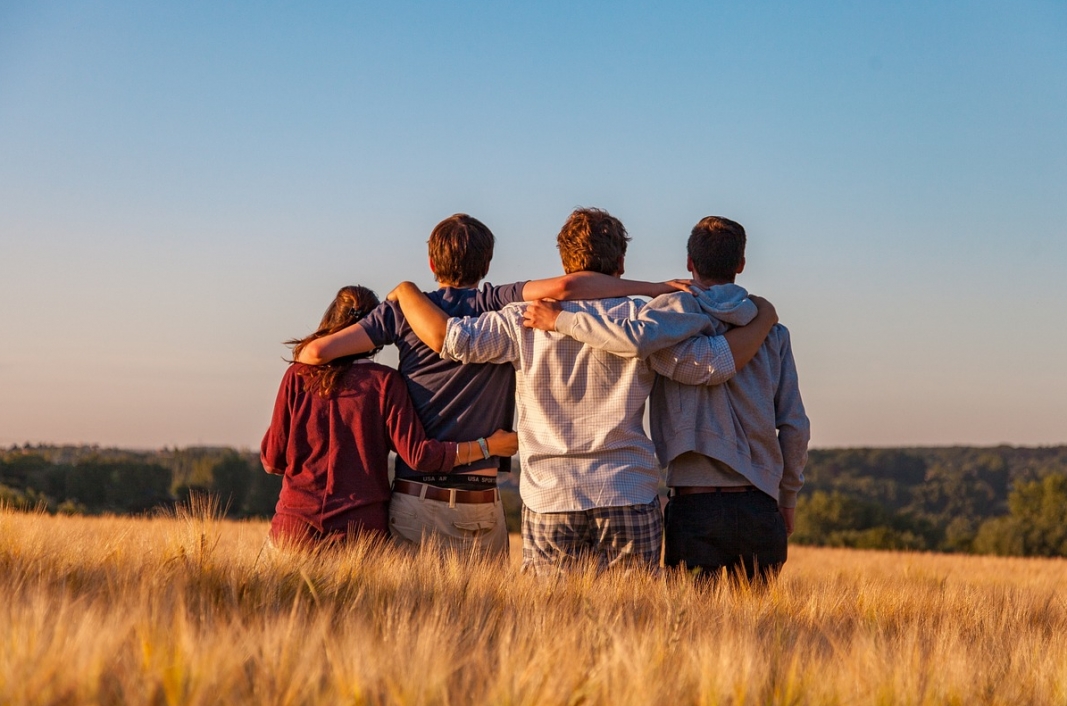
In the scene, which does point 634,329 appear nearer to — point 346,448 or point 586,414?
point 586,414

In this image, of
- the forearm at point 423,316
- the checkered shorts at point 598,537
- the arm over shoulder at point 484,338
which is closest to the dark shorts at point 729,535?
the checkered shorts at point 598,537

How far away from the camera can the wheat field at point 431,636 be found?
2.63 metres

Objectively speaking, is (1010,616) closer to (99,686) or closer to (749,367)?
(749,367)

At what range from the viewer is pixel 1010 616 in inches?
218

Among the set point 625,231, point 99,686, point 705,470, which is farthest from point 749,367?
point 99,686

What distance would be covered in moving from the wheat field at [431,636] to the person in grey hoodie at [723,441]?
25 centimetres

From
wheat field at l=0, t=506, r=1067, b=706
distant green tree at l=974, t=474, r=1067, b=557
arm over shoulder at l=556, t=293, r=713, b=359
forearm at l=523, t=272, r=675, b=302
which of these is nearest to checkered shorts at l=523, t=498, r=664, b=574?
wheat field at l=0, t=506, r=1067, b=706

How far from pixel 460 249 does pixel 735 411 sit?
168 cm

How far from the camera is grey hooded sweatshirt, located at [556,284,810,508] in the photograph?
5.13 m

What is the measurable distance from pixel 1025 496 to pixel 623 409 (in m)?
59.3

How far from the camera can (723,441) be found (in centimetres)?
514

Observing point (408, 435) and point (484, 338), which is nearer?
point (484, 338)

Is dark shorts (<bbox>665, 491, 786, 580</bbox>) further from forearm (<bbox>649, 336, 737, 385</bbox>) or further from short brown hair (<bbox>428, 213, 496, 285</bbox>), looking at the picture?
short brown hair (<bbox>428, 213, 496, 285</bbox>)

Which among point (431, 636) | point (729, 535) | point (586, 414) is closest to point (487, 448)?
point (586, 414)
